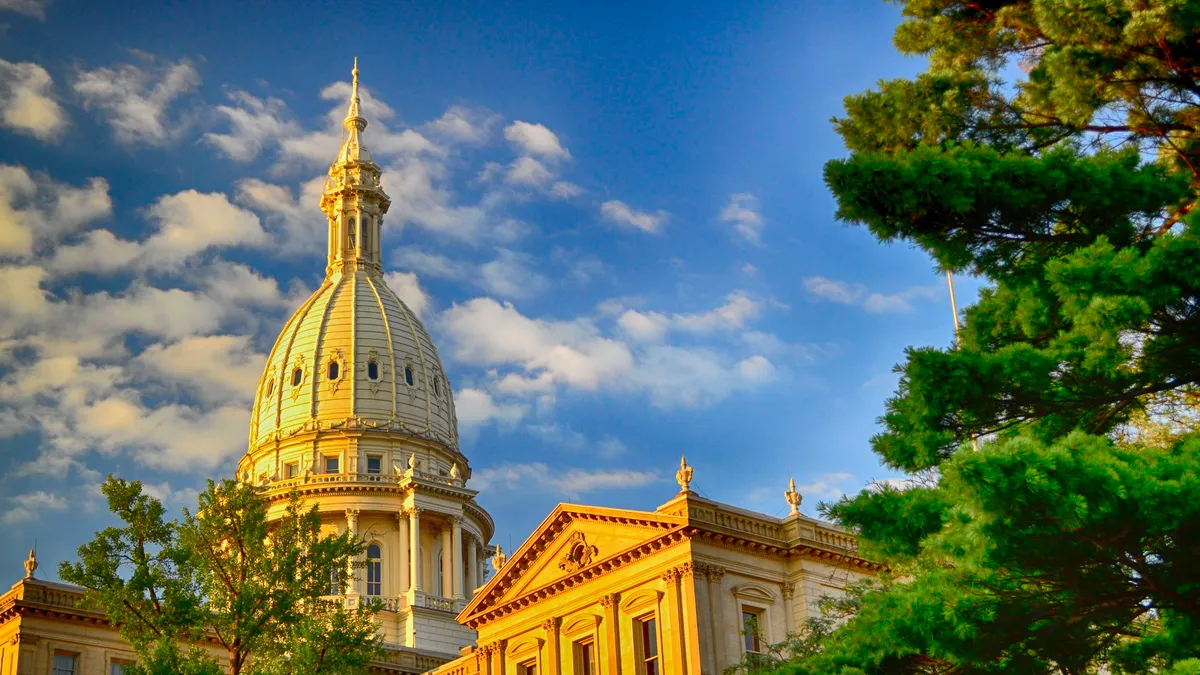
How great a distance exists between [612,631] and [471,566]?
4352 centimetres

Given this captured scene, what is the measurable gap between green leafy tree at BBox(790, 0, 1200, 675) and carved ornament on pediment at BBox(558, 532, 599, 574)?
27072mm

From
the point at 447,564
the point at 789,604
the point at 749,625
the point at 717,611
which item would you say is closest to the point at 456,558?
the point at 447,564

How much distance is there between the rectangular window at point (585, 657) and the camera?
158ft

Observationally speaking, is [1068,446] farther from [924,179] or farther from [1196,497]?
[924,179]

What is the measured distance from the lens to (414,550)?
8438 centimetres

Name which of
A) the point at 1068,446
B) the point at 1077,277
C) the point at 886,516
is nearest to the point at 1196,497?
the point at 1068,446

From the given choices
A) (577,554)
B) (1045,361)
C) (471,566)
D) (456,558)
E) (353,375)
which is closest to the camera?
(1045,361)

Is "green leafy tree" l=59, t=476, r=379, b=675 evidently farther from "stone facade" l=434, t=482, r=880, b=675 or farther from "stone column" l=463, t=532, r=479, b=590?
"stone column" l=463, t=532, r=479, b=590

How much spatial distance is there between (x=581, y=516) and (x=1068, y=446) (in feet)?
110

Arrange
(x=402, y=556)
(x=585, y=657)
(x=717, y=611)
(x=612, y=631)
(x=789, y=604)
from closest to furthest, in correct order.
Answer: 1. (x=717, y=611)
2. (x=789, y=604)
3. (x=612, y=631)
4. (x=585, y=657)
5. (x=402, y=556)

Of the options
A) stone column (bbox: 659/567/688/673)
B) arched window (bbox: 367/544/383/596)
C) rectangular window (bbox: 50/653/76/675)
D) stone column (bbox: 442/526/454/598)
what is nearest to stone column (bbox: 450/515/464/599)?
stone column (bbox: 442/526/454/598)

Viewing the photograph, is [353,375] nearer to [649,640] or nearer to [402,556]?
[402,556]

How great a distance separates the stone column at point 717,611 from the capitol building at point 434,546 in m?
0.06

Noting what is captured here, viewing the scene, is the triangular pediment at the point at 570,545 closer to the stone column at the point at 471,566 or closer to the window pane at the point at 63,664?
the window pane at the point at 63,664
